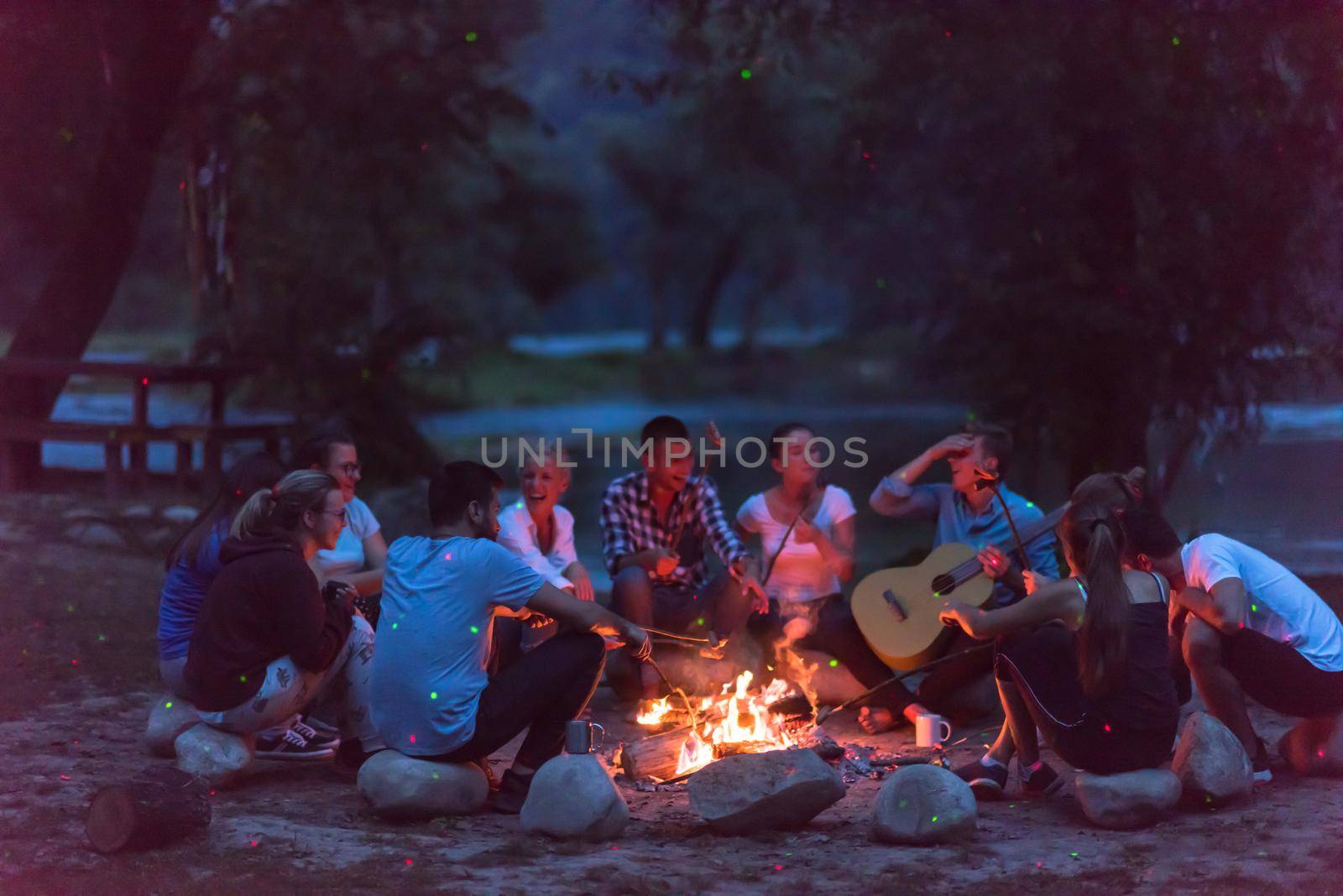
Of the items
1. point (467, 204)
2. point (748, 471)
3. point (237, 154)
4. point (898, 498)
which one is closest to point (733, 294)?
point (467, 204)

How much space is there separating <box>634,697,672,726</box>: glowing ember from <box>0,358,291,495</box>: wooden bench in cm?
603

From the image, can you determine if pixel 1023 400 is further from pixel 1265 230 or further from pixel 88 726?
pixel 88 726

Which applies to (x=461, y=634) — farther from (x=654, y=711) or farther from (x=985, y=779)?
(x=985, y=779)

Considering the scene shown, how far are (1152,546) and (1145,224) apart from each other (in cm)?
476

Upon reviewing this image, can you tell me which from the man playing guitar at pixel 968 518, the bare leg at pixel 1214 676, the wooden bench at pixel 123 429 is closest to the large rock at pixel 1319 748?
the bare leg at pixel 1214 676

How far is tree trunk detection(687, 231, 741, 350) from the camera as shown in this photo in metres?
39.1

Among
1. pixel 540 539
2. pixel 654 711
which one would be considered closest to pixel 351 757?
pixel 654 711

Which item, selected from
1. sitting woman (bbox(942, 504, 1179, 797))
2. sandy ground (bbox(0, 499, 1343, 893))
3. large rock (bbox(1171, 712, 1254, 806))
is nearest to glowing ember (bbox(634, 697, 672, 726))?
sandy ground (bbox(0, 499, 1343, 893))

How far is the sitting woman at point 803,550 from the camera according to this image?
621 cm

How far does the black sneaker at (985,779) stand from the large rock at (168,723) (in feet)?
9.04

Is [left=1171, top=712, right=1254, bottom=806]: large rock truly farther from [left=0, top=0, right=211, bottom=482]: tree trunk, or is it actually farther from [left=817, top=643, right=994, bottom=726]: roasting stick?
[left=0, top=0, right=211, bottom=482]: tree trunk

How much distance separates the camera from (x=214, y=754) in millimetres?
4855

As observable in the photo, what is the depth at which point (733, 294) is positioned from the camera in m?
65.7

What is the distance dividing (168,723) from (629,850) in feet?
6.35
